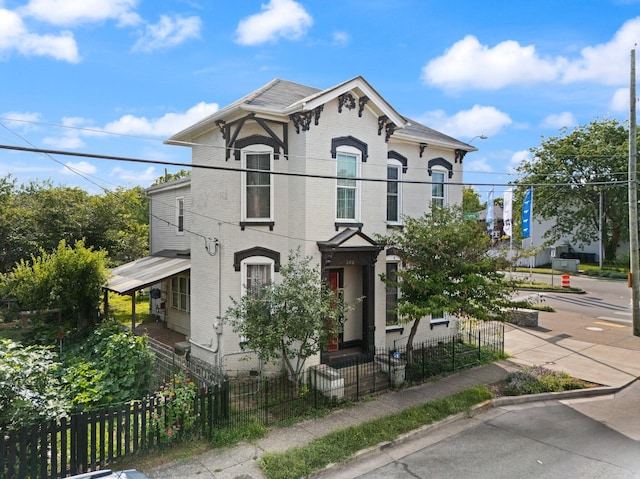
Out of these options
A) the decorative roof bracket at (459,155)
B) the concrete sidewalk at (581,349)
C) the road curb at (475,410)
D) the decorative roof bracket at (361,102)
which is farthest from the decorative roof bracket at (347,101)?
the concrete sidewalk at (581,349)

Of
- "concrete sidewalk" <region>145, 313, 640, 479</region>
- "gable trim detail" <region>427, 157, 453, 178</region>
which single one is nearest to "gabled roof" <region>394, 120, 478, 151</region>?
"gable trim detail" <region>427, 157, 453, 178</region>

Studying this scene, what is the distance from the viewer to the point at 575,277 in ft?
137

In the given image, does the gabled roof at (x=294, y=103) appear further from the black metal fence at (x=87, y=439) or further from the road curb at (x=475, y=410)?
the road curb at (x=475, y=410)

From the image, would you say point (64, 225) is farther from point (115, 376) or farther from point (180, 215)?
point (115, 376)

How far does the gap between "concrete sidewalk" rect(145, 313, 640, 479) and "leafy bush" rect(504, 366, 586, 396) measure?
1.14 ft

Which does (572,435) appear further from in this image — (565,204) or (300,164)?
(565,204)

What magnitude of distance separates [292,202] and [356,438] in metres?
6.86

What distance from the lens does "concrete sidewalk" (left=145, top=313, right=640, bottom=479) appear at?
24.8ft

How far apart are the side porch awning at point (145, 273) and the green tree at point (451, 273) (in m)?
8.37

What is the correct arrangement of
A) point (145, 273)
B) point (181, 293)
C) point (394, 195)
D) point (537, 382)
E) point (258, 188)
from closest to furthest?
1. point (537, 382)
2. point (258, 188)
3. point (394, 195)
4. point (145, 273)
5. point (181, 293)

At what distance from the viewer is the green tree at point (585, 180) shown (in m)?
41.8

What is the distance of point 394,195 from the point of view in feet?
51.6

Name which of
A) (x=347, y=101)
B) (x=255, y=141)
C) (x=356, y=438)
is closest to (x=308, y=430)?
(x=356, y=438)

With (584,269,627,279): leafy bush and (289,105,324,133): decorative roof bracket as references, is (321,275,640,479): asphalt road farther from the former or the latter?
(584,269,627,279): leafy bush
